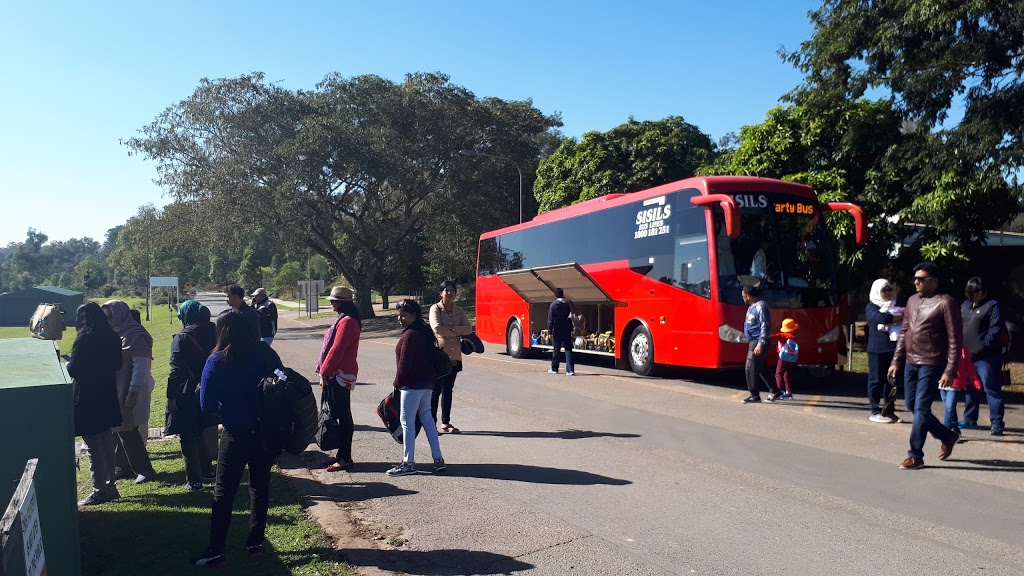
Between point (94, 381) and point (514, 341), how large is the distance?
14.6m

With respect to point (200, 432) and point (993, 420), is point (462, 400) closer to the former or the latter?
point (200, 432)

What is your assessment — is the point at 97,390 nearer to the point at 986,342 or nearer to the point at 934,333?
the point at 934,333

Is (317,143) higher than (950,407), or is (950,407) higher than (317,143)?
(317,143)

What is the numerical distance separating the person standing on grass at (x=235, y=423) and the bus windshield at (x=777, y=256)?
9.15 metres

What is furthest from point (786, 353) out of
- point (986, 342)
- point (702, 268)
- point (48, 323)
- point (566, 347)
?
point (48, 323)

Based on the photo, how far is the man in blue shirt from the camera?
11.1 meters

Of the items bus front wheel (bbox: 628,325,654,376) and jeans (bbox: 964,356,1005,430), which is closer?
jeans (bbox: 964,356,1005,430)

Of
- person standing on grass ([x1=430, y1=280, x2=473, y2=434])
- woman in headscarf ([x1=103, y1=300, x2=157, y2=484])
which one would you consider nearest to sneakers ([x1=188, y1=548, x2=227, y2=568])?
woman in headscarf ([x1=103, y1=300, x2=157, y2=484])

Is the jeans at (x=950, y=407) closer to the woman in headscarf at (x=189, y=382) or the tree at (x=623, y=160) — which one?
the woman in headscarf at (x=189, y=382)

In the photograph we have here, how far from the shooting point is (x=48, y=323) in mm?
10328

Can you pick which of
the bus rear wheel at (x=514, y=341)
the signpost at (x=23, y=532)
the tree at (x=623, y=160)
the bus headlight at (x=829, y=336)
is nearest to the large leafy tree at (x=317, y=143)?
the tree at (x=623, y=160)

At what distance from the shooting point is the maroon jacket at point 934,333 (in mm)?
6859

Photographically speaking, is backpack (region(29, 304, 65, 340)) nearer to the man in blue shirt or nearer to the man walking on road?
the man walking on road

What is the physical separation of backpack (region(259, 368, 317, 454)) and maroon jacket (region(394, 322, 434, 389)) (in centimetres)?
201
